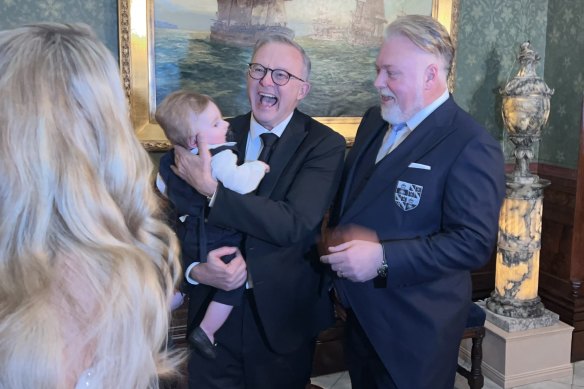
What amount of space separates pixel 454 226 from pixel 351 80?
1943 millimetres

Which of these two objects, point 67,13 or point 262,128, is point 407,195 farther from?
point 67,13

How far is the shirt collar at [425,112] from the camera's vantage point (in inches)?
75.3

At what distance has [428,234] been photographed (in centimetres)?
184

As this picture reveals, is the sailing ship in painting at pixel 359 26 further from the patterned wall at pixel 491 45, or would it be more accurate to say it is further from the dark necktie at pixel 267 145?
the dark necktie at pixel 267 145

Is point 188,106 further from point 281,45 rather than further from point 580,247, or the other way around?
point 580,247

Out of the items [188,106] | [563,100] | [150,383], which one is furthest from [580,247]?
[150,383]

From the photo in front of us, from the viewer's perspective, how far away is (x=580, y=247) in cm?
368

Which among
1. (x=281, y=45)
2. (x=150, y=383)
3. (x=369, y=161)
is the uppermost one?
(x=281, y=45)

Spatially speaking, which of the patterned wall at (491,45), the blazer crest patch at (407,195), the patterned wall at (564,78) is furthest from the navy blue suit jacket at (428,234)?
the patterned wall at (564,78)

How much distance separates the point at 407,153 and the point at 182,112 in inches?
30.0

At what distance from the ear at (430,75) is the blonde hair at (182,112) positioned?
0.75 metres

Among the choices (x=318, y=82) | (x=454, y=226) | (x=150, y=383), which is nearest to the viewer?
(x=150, y=383)

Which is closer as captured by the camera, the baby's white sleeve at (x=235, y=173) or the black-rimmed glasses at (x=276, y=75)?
the baby's white sleeve at (x=235, y=173)

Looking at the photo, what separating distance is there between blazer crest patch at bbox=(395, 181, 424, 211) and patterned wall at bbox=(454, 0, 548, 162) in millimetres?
2300
